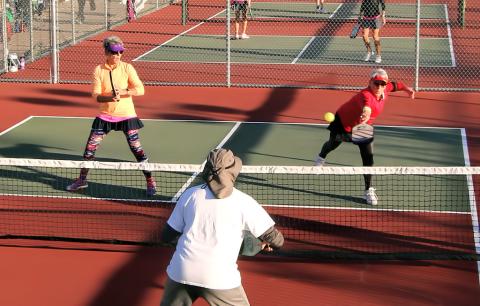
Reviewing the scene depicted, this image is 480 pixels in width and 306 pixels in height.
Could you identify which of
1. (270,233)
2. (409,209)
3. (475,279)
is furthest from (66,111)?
(270,233)

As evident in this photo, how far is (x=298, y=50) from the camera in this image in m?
26.1

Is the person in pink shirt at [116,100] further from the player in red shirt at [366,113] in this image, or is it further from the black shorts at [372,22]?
the black shorts at [372,22]

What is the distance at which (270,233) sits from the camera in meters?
6.77

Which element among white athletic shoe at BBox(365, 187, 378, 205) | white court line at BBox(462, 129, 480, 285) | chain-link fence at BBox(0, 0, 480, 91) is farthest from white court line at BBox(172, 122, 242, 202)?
chain-link fence at BBox(0, 0, 480, 91)

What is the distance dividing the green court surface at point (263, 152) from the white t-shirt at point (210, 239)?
573cm

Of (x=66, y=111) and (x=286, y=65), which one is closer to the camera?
(x=66, y=111)

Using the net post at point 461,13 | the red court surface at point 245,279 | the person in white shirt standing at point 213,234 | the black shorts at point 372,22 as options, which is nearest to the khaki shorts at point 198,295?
the person in white shirt standing at point 213,234

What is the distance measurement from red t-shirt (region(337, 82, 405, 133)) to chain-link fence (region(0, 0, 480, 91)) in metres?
7.71

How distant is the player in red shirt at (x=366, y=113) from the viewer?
1167 centimetres

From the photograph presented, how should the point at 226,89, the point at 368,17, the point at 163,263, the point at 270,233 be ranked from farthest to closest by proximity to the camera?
the point at 368,17 < the point at 226,89 < the point at 163,263 < the point at 270,233

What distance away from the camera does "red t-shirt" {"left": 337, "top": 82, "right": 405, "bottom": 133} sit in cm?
1175

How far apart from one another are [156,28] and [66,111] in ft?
41.6

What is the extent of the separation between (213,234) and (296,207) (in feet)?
18.6

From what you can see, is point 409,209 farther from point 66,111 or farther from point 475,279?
point 66,111
